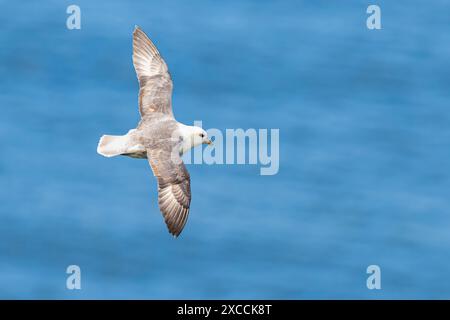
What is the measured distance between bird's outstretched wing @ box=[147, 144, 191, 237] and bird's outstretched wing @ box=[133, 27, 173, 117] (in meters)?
0.81

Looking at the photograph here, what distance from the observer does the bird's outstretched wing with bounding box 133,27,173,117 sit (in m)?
17.5

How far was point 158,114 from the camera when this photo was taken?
17297mm

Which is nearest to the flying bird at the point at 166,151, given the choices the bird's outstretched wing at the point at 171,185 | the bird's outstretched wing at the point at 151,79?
the bird's outstretched wing at the point at 171,185

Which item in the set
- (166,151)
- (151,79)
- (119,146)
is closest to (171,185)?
(166,151)

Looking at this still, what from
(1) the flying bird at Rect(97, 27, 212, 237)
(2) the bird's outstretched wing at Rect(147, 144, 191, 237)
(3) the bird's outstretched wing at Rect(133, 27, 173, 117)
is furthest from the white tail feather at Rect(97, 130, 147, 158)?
(3) the bird's outstretched wing at Rect(133, 27, 173, 117)

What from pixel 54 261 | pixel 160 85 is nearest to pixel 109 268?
pixel 54 261

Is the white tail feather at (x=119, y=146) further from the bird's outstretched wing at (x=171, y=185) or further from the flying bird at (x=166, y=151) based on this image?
the bird's outstretched wing at (x=171, y=185)

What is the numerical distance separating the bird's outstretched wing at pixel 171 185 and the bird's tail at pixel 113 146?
26cm

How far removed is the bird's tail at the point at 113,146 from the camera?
16.6m

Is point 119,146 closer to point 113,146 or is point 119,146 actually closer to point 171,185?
point 113,146

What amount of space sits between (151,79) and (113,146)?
58.0 inches

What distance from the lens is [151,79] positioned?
17844mm

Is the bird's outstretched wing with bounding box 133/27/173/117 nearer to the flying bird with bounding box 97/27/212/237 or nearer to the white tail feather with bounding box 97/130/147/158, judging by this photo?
the flying bird with bounding box 97/27/212/237

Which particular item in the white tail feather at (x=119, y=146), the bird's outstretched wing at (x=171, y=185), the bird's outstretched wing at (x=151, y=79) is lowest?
the bird's outstretched wing at (x=171, y=185)
